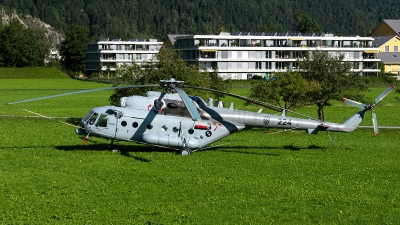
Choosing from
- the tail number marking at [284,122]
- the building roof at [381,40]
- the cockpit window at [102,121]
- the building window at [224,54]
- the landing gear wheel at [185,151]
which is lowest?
the landing gear wheel at [185,151]

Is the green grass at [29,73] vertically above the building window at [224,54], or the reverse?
the building window at [224,54]

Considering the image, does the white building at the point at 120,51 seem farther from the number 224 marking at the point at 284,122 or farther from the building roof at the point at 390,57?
the number 224 marking at the point at 284,122

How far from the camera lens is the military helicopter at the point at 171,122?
3000 cm

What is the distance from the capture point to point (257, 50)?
412 feet

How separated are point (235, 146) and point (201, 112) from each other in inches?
173

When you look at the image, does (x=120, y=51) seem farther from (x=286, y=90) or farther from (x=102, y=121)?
(x=102, y=121)

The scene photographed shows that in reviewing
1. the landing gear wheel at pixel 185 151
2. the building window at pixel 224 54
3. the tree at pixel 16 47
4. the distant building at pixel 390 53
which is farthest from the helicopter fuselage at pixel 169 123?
the tree at pixel 16 47

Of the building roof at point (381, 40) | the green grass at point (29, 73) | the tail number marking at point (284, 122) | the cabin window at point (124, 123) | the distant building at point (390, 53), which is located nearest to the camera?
the cabin window at point (124, 123)

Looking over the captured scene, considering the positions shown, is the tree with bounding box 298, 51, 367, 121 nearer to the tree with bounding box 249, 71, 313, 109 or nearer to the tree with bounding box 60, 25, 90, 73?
the tree with bounding box 249, 71, 313, 109

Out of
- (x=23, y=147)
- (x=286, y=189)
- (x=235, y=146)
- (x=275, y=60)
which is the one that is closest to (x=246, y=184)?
(x=286, y=189)

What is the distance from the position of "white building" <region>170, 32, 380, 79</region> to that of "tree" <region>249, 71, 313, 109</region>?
74.5 metres

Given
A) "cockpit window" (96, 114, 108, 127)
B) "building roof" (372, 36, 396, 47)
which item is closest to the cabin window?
"cockpit window" (96, 114, 108, 127)

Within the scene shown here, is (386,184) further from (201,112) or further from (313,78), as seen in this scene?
(313,78)

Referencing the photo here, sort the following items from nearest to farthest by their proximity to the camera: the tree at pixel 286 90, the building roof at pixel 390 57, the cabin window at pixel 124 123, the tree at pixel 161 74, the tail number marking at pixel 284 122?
the cabin window at pixel 124 123, the tail number marking at pixel 284 122, the tree at pixel 161 74, the tree at pixel 286 90, the building roof at pixel 390 57
